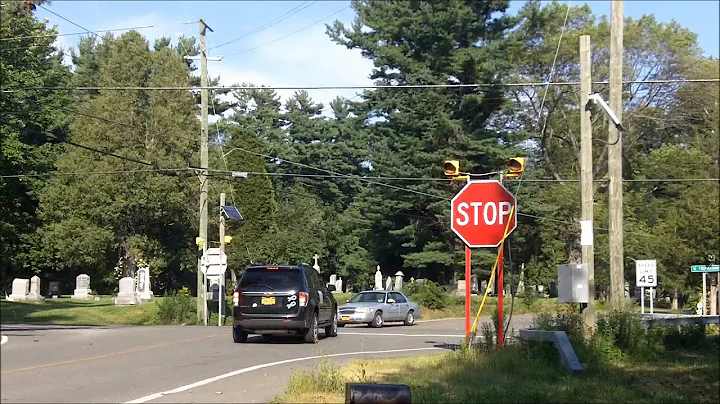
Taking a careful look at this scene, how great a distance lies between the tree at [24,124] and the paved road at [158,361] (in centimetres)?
1174

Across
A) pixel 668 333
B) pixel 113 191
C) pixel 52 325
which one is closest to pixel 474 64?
pixel 113 191

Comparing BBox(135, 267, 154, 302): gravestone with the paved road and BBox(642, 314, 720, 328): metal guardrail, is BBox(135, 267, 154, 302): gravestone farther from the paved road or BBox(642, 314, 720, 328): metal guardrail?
BBox(642, 314, 720, 328): metal guardrail

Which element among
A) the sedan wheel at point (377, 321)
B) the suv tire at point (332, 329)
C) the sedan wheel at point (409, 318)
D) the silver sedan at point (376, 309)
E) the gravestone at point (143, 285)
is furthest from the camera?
the gravestone at point (143, 285)

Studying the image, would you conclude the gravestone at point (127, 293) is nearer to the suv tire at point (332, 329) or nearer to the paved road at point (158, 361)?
the paved road at point (158, 361)

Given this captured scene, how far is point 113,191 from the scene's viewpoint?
2000 inches

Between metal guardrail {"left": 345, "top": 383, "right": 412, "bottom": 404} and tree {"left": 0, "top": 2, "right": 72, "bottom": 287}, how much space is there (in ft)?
66.6

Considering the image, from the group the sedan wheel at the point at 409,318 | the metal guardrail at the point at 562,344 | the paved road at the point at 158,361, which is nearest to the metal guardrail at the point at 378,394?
the paved road at the point at 158,361

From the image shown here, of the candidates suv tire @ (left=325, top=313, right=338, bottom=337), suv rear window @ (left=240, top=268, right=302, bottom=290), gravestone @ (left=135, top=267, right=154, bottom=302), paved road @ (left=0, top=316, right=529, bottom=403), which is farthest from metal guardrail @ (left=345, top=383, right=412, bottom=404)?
gravestone @ (left=135, top=267, right=154, bottom=302)

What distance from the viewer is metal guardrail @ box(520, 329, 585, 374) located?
43.1ft

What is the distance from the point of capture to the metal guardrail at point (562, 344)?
13127 millimetres

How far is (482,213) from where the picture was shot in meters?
15.0

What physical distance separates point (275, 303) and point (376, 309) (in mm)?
12023

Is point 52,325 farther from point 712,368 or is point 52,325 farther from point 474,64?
point 474,64

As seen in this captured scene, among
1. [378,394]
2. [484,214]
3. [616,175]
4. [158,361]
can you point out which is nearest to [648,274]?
[616,175]
